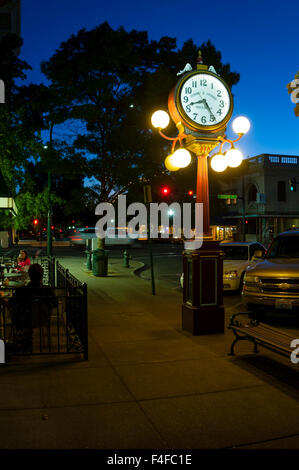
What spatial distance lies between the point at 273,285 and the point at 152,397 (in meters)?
4.64

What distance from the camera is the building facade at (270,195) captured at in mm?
41750

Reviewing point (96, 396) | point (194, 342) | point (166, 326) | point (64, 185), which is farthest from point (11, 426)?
point (64, 185)

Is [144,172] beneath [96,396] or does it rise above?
above

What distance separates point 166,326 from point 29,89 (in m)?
7.21

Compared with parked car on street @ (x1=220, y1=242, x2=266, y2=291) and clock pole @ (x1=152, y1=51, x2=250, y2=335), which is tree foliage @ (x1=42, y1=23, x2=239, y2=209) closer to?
parked car on street @ (x1=220, y1=242, x2=266, y2=291)

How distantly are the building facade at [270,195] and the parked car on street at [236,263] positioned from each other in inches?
1114

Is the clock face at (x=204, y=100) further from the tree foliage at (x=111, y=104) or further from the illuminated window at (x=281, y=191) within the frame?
the illuminated window at (x=281, y=191)

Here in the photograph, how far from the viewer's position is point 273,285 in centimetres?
866

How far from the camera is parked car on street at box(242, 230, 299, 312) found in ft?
27.6

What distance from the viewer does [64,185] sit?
51062mm

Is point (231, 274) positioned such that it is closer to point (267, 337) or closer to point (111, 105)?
point (267, 337)

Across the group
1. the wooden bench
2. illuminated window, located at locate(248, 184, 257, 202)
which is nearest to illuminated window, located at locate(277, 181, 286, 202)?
illuminated window, located at locate(248, 184, 257, 202)
